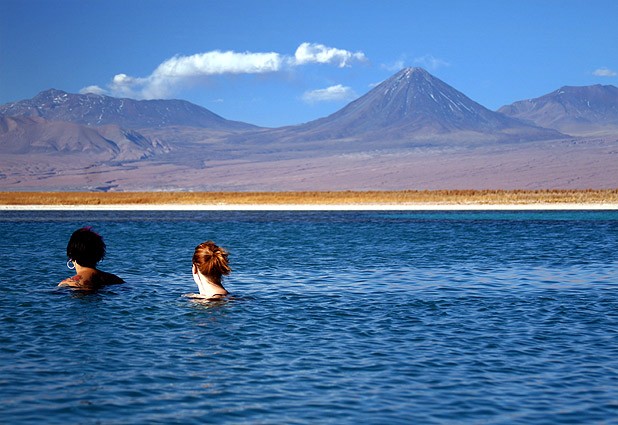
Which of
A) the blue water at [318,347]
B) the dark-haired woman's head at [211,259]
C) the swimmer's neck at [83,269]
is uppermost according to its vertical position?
the dark-haired woman's head at [211,259]

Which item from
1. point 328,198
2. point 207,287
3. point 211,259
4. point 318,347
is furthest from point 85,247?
point 328,198

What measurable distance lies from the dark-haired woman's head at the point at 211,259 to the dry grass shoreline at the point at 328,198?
74.2 metres

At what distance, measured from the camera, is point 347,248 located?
33688 mm

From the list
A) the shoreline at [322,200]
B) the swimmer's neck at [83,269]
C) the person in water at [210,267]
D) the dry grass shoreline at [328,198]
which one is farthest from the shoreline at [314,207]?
the person in water at [210,267]

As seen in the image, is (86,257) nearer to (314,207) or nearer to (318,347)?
(318,347)

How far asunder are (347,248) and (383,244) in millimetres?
3119

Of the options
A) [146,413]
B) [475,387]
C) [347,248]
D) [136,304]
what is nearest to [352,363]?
[475,387]

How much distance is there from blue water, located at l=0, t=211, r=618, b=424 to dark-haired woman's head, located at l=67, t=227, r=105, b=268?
85cm

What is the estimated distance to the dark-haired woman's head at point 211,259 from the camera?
46.0ft

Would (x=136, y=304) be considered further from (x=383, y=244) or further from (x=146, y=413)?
(x=383, y=244)

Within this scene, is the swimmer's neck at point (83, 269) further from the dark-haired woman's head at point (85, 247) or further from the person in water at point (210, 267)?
the person in water at point (210, 267)

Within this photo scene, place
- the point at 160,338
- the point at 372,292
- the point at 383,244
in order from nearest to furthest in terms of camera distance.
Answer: the point at 160,338 → the point at 372,292 → the point at 383,244

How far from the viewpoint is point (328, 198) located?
312 ft

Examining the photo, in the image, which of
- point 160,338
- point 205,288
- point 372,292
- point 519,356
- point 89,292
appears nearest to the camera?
point 519,356
